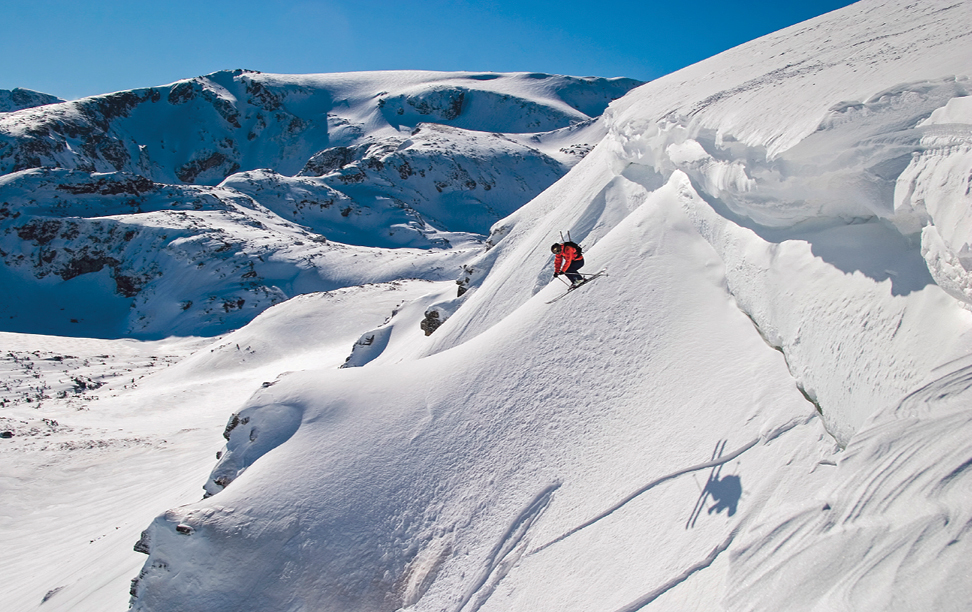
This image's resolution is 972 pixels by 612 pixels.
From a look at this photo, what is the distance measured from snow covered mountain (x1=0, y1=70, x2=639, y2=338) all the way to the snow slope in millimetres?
27672

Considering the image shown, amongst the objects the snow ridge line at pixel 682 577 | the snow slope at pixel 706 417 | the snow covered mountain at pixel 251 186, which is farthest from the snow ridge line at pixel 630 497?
the snow covered mountain at pixel 251 186

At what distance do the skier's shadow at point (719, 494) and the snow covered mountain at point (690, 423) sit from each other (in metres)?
0.03

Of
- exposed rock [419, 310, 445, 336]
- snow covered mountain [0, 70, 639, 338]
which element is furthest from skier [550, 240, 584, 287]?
snow covered mountain [0, 70, 639, 338]

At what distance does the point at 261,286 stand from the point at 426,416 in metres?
31.4

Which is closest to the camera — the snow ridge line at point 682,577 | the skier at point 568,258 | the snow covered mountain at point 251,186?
the snow ridge line at point 682,577

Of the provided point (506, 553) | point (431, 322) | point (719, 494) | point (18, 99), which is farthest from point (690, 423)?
point (18, 99)

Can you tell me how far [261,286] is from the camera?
3569cm

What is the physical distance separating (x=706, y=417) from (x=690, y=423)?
0.21 meters

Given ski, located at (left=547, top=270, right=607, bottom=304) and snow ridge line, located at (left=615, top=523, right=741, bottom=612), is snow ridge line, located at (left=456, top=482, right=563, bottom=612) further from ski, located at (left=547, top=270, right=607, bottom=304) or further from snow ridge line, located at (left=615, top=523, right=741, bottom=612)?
ski, located at (left=547, top=270, right=607, bottom=304)

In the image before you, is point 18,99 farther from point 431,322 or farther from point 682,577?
point 682,577

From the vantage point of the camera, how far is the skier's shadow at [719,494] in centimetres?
525

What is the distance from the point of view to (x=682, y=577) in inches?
194

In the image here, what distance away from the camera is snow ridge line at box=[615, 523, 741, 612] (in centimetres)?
487

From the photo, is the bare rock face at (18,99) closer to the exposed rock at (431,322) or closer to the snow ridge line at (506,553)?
the exposed rock at (431,322)
